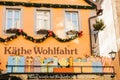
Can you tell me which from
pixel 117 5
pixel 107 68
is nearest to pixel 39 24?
pixel 107 68

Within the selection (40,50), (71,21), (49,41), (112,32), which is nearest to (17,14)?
(49,41)

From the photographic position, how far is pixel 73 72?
15.7 metres

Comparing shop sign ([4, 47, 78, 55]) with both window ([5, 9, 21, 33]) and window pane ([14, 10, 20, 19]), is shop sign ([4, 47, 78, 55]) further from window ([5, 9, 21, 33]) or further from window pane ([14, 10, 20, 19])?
window pane ([14, 10, 20, 19])

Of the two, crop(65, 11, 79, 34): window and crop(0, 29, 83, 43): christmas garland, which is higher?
crop(65, 11, 79, 34): window

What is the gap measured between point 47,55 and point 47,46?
1.63 ft

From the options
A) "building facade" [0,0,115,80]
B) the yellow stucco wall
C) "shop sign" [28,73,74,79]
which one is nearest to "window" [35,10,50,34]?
"building facade" [0,0,115,80]

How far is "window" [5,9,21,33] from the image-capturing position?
17766 mm

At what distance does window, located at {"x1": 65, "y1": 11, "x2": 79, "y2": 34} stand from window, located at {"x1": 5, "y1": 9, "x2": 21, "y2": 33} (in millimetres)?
2622

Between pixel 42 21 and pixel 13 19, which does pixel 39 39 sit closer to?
pixel 42 21

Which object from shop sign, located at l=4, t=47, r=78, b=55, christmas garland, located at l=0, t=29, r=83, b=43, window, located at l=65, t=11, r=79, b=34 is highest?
window, located at l=65, t=11, r=79, b=34

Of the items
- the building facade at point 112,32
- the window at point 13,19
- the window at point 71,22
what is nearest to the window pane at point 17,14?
the window at point 13,19

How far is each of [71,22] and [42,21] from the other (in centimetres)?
162

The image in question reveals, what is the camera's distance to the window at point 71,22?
18.2 meters

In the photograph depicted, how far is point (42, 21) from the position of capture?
59.7ft
